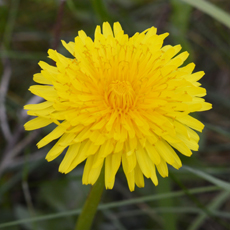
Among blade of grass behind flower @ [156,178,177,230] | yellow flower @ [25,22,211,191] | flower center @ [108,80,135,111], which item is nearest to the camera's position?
yellow flower @ [25,22,211,191]

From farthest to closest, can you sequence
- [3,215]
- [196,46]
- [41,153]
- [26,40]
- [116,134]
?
[196,46] → [26,40] → [41,153] → [3,215] → [116,134]

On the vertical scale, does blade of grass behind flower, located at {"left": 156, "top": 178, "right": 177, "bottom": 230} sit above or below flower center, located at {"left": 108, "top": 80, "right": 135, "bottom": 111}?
below

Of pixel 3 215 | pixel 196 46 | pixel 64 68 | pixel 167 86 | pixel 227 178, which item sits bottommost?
pixel 227 178

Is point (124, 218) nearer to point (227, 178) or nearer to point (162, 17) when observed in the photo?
point (227, 178)

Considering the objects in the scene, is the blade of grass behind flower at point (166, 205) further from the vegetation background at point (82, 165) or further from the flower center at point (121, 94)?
the flower center at point (121, 94)

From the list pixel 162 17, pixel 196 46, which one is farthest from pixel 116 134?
pixel 196 46

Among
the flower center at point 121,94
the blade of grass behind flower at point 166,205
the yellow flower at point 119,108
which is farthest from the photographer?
the blade of grass behind flower at point 166,205

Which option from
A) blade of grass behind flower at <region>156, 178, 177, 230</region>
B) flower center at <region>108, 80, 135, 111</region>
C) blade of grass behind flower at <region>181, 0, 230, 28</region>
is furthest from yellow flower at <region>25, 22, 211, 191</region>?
blade of grass behind flower at <region>156, 178, 177, 230</region>

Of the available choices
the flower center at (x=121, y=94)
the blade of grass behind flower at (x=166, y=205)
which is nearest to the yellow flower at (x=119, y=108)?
the flower center at (x=121, y=94)

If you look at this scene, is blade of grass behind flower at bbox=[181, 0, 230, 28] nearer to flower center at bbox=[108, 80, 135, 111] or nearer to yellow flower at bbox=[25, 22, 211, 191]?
yellow flower at bbox=[25, 22, 211, 191]
